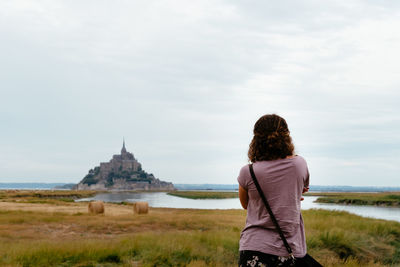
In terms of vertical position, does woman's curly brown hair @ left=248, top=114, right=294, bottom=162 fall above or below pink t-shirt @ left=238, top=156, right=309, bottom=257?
above

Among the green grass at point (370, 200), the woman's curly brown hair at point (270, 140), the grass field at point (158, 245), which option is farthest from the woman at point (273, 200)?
the green grass at point (370, 200)

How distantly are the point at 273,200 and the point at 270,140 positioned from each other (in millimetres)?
415

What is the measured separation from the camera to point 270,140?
9.04 ft

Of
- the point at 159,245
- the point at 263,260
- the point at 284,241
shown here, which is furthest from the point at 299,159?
the point at 159,245

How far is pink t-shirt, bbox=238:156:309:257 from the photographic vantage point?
2660mm

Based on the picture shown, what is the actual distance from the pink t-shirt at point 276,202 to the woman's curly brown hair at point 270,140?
2.8 inches

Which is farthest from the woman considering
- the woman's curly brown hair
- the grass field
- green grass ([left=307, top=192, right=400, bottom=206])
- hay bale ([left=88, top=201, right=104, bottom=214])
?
green grass ([left=307, top=192, right=400, bottom=206])

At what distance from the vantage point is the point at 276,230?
8.73 ft

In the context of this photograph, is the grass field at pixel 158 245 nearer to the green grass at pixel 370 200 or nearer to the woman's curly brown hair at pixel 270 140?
the woman's curly brown hair at pixel 270 140

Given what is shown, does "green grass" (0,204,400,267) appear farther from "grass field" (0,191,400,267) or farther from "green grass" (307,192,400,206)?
"green grass" (307,192,400,206)

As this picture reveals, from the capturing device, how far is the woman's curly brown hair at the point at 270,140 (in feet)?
9.04

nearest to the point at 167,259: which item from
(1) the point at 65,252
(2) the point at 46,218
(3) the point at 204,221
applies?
(1) the point at 65,252

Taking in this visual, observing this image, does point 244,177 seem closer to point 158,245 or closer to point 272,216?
point 272,216

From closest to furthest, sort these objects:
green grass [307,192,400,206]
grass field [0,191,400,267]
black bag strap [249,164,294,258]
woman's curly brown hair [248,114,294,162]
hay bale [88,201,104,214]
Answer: black bag strap [249,164,294,258] → woman's curly brown hair [248,114,294,162] → grass field [0,191,400,267] → hay bale [88,201,104,214] → green grass [307,192,400,206]
